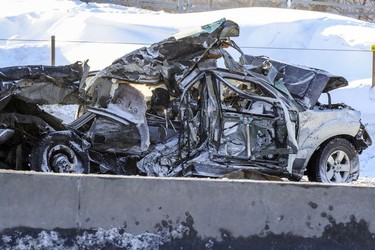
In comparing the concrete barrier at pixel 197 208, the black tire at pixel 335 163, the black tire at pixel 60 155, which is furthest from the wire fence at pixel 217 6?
the concrete barrier at pixel 197 208

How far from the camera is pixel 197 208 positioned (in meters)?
4.49

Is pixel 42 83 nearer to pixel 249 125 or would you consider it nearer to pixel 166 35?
pixel 249 125

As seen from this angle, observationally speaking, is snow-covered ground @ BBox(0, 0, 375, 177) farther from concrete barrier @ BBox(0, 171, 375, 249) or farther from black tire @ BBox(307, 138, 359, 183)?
concrete barrier @ BBox(0, 171, 375, 249)

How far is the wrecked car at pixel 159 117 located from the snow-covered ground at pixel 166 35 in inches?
342

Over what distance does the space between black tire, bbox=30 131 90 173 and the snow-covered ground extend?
33.7 ft

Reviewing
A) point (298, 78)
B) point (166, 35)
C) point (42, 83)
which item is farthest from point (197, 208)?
point (166, 35)

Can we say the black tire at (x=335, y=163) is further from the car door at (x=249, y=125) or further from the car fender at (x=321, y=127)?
the car door at (x=249, y=125)

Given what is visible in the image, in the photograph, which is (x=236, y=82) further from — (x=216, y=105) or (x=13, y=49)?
(x=13, y=49)

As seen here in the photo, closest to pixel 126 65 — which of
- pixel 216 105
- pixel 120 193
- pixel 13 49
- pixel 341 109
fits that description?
pixel 216 105

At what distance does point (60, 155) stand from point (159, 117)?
4.42ft

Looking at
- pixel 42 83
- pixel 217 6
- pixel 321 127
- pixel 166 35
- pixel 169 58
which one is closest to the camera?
pixel 42 83

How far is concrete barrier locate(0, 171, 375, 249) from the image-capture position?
175 inches

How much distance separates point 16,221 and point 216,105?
4.19 metres

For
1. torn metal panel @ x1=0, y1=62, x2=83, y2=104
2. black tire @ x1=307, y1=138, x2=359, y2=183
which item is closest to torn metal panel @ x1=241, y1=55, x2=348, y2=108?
black tire @ x1=307, y1=138, x2=359, y2=183
